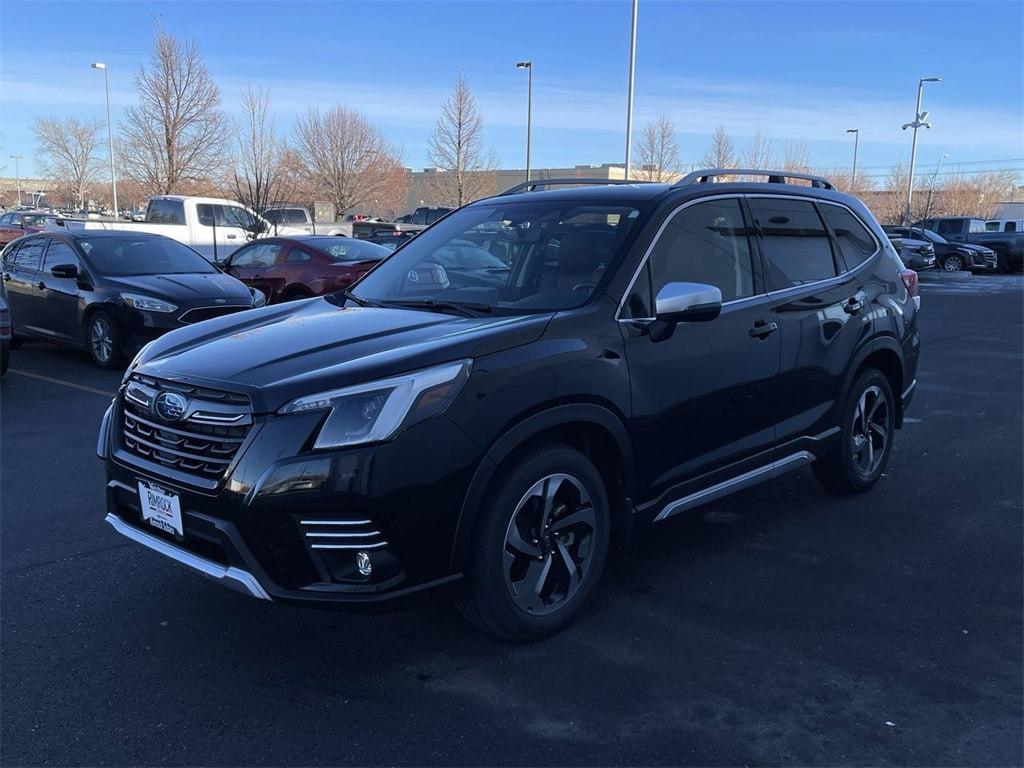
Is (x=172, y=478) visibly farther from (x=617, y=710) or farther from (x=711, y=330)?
(x=711, y=330)

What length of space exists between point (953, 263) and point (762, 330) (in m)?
34.0

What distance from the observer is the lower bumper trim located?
300 cm

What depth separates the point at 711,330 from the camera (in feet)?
13.4

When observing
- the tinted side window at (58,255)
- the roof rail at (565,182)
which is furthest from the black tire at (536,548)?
the tinted side window at (58,255)

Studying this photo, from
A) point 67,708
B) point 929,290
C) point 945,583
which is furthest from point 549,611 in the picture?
point 929,290

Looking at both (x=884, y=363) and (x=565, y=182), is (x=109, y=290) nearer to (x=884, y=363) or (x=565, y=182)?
(x=565, y=182)

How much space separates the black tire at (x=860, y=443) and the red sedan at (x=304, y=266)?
Answer: 8360 millimetres

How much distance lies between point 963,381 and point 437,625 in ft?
26.8

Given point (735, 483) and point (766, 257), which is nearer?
point (735, 483)

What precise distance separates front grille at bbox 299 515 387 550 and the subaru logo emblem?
26.7 inches

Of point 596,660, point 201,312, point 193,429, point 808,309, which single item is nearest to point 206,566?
point 193,429

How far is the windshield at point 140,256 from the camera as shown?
34.2ft

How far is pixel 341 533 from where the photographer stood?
296 centimetres

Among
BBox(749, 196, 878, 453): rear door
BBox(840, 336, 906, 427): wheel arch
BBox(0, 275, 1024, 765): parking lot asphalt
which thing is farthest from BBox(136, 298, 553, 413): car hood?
BBox(840, 336, 906, 427): wheel arch
